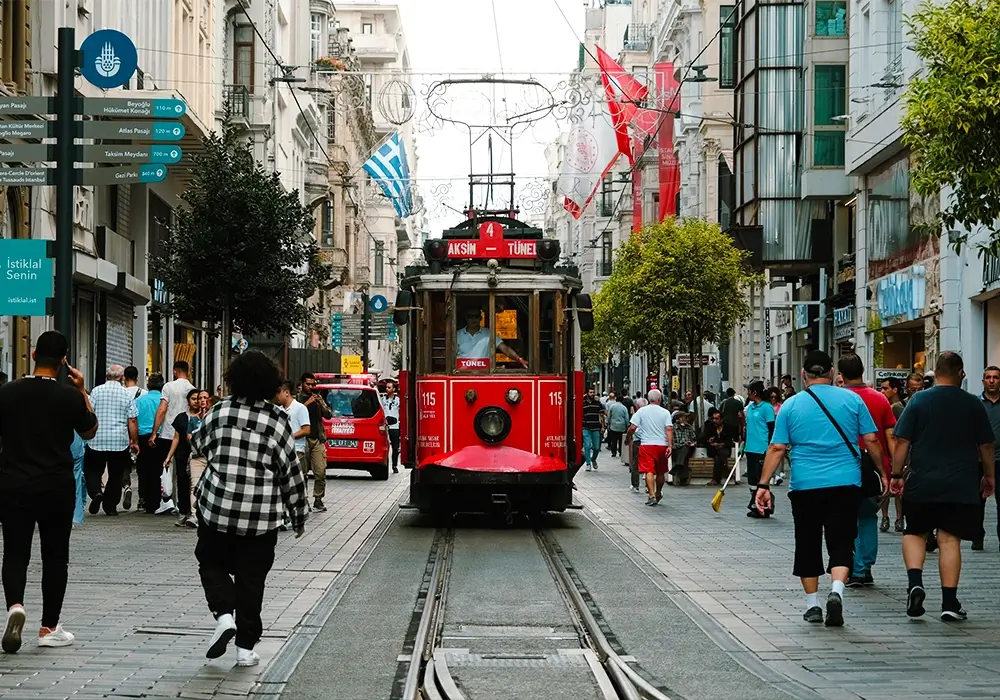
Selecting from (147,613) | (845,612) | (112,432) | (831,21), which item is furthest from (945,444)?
(831,21)

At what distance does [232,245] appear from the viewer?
Result: 3600cm

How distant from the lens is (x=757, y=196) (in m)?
39.2

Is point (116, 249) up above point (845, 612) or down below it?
above

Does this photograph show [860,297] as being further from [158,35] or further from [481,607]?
[481,607]

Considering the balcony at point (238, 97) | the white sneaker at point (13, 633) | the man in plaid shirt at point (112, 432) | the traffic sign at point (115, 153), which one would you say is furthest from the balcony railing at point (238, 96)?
the white sneaker at point (13, 633)

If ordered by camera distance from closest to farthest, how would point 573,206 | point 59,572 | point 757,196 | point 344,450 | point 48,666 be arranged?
1. point 48,666
2. point 59,572
3. point 344,450
4. point 757,196
5. point 573,206

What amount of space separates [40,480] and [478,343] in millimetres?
10335

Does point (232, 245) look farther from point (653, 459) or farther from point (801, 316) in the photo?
point (801, 316)

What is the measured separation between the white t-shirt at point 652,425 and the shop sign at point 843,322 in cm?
1393

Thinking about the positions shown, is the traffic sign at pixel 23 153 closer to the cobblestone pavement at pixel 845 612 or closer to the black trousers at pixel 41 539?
the black trousers at pixel 41 539

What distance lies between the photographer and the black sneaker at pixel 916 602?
10.9m

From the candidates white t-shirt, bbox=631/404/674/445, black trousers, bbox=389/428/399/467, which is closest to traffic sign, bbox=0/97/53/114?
white t-shirt, bbox=631/404/674/445

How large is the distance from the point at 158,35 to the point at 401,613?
88.8ft

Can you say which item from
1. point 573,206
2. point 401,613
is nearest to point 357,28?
point 573,206
